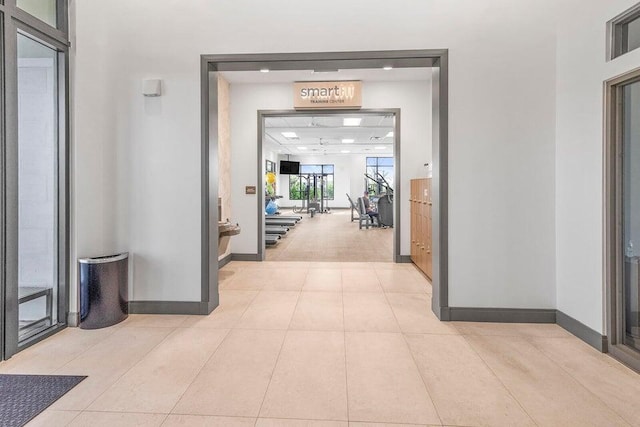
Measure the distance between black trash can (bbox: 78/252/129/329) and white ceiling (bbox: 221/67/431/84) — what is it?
352 centimetres

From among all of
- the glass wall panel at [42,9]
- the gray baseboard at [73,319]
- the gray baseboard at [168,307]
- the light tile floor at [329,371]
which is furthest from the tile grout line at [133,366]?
the glass wall panel at [42,9]

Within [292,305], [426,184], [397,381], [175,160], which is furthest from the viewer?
[426,184]


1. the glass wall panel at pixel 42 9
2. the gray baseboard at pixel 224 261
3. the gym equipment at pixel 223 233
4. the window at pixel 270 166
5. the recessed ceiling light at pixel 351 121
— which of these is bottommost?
the gray baseboard at pixel 224 261

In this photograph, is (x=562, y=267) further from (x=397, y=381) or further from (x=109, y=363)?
(x=109, y=363)

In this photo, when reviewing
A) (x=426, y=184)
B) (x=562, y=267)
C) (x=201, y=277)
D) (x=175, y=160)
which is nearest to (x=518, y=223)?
(x=562, y=267)

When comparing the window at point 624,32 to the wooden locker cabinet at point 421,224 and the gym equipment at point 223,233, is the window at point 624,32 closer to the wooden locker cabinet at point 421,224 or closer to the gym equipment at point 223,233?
the wooden locker cabinet at point 421,224

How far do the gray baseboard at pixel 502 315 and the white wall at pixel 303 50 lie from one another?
60 millimetres

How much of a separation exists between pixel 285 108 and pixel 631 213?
4.85 metres

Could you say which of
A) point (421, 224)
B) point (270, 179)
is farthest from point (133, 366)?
point (270, 179)

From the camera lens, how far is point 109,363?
2441mm

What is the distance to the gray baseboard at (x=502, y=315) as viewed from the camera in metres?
3.18

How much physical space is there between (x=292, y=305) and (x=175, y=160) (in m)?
1.90

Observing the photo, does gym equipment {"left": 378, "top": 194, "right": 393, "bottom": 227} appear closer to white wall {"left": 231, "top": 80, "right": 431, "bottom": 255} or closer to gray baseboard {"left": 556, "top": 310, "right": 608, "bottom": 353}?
white wall {"left": 231, "top": 80, "right": 431, "bottom": 255}

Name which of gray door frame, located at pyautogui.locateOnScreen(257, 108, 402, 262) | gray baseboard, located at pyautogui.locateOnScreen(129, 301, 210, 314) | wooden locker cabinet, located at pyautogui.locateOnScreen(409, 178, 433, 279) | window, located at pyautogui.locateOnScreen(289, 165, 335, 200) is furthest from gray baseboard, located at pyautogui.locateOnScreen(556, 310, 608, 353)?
window, located at pyautogui.locateOnScreen(289, 165, 335, 200)
